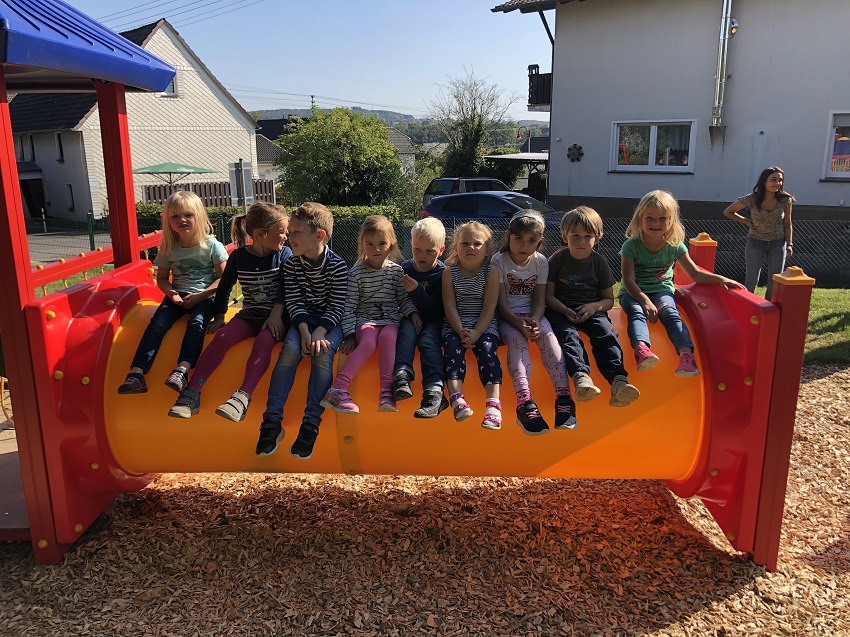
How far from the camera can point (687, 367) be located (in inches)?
125

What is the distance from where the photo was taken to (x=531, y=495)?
13.5 feet

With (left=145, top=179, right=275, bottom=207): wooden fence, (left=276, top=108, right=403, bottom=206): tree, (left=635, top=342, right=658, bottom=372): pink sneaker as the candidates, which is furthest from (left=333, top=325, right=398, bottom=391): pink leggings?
(left=145, top=179, right=275, bottom=207): wooden fence

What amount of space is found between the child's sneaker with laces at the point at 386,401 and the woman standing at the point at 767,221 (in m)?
5.05

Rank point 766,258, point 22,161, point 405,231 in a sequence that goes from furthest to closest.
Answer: point 22,161, point 405,231, point 766,258

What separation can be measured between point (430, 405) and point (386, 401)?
0.68 ft

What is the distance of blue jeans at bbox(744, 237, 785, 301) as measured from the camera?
708 cm

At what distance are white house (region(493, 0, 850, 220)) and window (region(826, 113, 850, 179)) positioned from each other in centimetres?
2

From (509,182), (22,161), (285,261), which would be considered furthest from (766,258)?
(22,161)

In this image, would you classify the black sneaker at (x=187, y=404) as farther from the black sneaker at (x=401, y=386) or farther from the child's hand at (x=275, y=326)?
the black sneaker at (x=401, y=386)

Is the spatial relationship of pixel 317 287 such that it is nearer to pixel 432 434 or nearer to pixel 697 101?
pixel 432 434

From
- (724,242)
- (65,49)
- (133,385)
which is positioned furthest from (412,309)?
(724,242)

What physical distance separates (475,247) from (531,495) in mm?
1619

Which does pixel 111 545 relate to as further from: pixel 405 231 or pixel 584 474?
pixel 405 231

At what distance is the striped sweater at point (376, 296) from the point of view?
11.5 feet
